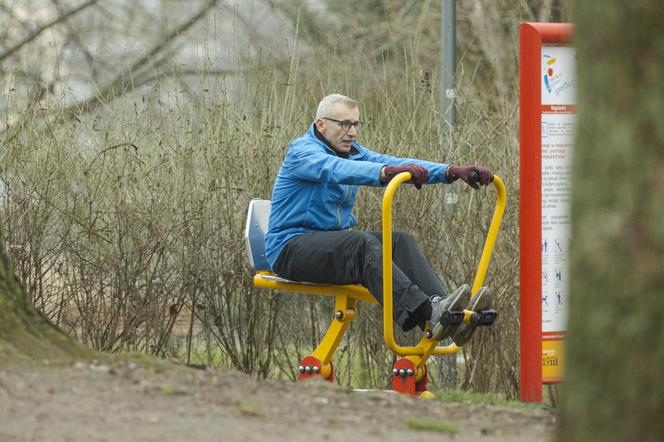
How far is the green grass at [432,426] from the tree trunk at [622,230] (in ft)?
3.89

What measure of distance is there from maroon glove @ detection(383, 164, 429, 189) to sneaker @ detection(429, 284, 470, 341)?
51cm

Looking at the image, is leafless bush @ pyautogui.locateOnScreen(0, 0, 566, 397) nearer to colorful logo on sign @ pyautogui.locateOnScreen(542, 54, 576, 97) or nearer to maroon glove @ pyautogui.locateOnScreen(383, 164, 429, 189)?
colorful logo on sign @ pyautogui.locateOnScreen(542, 54, 576, 97)

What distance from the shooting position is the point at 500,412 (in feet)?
14.8

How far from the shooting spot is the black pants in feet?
19.8

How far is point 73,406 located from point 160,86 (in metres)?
4.73

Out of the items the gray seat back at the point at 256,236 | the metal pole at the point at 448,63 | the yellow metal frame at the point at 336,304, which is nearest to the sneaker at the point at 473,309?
the yellow metal frame at the point at 336,304

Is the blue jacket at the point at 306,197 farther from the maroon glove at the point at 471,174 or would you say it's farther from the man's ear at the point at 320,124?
the maroon glove at the point at 471,174

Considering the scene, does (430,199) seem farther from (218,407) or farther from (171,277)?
(218,407)

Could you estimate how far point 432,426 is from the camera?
13.2 ft

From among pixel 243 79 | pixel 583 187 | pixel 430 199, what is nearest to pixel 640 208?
pixel 583 187

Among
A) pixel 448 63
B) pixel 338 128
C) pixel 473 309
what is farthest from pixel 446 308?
pixel 448 63

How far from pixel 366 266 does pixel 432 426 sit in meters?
2.12

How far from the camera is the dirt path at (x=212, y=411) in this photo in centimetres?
380

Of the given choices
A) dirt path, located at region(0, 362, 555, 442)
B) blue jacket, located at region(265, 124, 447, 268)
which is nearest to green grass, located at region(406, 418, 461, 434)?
dirt path, located at region(0, 362, 555, 442)
